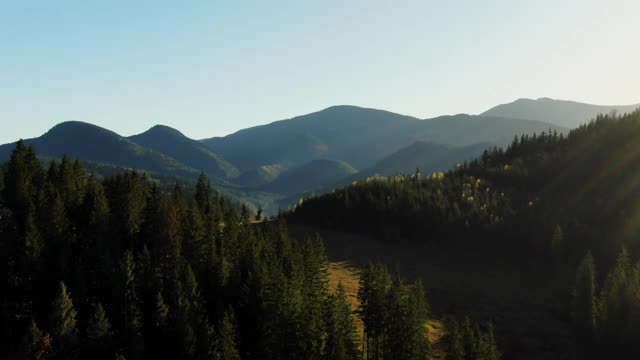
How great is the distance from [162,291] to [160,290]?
120cm

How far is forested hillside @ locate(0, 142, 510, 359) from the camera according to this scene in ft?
254

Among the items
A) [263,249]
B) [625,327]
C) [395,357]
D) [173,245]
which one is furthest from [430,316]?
[173,245]

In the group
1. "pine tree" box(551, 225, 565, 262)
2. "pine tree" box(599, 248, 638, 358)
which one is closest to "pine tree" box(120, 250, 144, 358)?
"pine tree" box(599, 248, 638, 358)

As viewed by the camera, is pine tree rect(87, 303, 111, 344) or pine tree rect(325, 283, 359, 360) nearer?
pine tree rect(325, 283, 359, 360)

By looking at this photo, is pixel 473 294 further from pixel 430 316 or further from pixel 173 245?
pixel 173 245

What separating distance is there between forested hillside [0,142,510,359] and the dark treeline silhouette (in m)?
0.22

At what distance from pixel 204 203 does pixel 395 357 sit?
77.3 metres

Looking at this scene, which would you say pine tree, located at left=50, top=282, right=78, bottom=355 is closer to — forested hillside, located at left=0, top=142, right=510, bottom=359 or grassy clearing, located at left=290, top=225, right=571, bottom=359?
forested hillside, located at left=0, top=142, right=510, bottom=359

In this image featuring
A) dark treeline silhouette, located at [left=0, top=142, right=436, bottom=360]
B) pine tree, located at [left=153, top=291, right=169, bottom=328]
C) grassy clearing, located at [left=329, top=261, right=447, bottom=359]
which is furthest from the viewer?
grassy clearing, located at [left=329, top=261, right=447, bottom=359]

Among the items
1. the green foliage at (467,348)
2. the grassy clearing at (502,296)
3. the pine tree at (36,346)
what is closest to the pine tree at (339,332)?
the green foliage at (467,348)

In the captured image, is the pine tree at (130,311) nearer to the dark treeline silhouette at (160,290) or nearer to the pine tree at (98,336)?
the dark treeline silhouette at (160,290)

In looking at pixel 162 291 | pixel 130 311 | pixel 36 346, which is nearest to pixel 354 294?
pixel 162 291

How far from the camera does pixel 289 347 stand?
7656 cm

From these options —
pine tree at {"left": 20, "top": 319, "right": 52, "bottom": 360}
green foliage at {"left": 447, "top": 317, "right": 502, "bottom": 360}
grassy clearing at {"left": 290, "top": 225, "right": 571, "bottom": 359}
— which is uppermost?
pine tree at {"left": 20, "top": 319, "right": 52, "bottom": 360}
